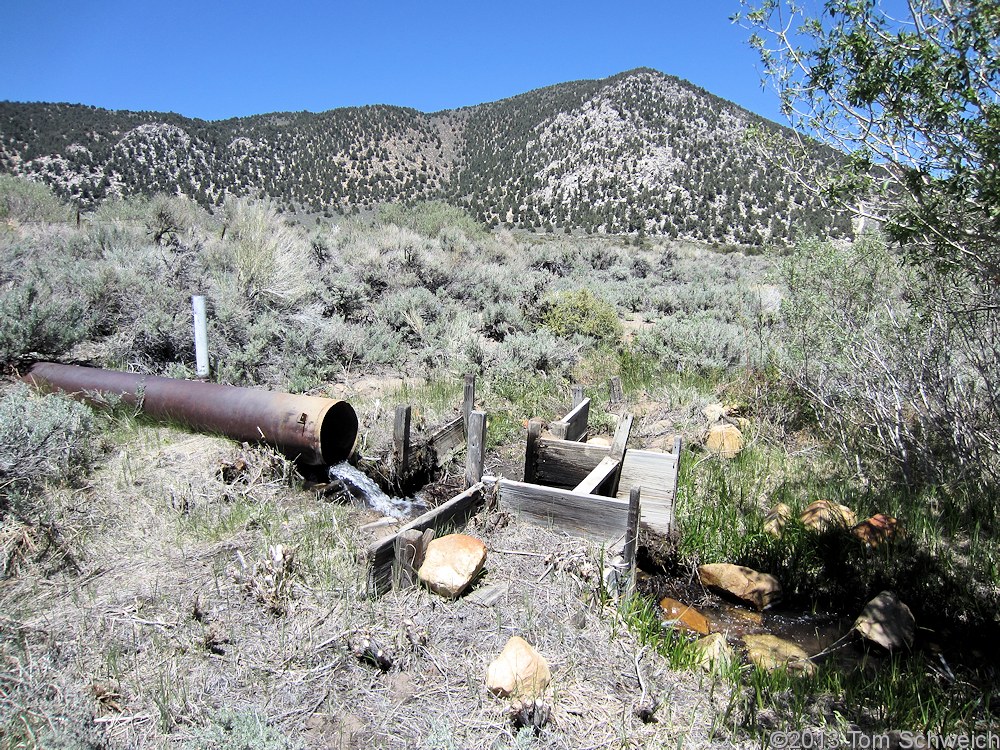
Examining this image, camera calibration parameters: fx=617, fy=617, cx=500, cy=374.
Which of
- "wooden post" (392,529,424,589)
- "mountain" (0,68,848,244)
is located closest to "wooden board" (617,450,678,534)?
"wooden post" (392,529,424,589)

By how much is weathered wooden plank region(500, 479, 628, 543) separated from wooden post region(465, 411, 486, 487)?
507 millimetres

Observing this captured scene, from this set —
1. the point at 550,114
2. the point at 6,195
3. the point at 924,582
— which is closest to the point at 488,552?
the point at 924,582

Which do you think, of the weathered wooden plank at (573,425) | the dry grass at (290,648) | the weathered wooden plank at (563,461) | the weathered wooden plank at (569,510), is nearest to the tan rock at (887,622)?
the dry grass at (290,648)

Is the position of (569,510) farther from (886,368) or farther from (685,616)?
(886,368)

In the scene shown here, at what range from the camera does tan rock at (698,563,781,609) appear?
4.05 meters

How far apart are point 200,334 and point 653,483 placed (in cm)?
505

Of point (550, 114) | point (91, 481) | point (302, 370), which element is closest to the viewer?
point (91, 481)

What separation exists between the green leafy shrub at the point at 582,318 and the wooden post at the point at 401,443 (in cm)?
571

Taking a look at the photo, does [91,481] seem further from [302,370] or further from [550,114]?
[550,114]

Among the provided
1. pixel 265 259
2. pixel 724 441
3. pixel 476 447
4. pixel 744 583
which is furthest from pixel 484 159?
pixel 744 583

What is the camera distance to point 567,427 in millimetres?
5387

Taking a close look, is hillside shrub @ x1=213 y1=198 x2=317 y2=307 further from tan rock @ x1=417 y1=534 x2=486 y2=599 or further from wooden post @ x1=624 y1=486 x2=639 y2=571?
wooden post @ x1=624 y1=486 x2=639 y2=571

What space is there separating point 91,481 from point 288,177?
5032cm

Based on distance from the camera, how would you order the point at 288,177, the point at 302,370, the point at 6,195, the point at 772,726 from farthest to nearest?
the point at 288,177
the point at 6,195
the point at 302,370
the point at 772,726
